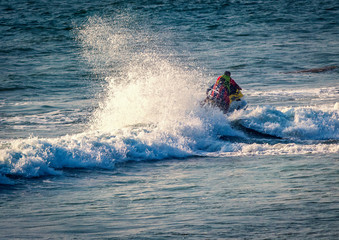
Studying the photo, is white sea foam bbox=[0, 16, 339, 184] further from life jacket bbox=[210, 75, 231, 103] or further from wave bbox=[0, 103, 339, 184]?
life jacket bbox=[210, 75, 231, 103]

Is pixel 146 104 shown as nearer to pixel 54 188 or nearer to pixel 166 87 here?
pixel 166 87

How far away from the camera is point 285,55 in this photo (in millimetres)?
29656

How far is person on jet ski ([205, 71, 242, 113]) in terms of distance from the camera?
50.5ft

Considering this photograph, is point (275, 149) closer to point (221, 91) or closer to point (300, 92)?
point (221, 91)

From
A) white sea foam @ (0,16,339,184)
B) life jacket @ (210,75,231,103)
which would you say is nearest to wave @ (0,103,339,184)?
white sea foam @ (0,16,339,184)

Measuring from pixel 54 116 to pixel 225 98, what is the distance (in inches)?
225

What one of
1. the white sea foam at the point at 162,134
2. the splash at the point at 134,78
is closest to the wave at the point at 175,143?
the white sea foam at the point at 162,134

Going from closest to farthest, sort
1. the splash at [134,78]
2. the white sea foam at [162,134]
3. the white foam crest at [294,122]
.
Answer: the white sea foam at [162,134] → the white foam crest at [294,122] → the splash at [134,78]

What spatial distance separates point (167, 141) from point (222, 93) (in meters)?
3.68

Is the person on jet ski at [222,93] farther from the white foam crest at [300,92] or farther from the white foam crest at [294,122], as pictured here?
the white foam crest at [300,92]

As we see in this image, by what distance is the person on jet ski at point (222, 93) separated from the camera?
50.5 feet

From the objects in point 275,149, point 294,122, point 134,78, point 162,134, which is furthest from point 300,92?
point 162,134

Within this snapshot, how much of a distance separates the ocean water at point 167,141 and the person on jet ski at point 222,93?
424 millimetres

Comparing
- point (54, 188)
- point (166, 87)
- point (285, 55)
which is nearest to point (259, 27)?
point (285, 55)
